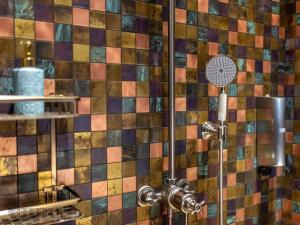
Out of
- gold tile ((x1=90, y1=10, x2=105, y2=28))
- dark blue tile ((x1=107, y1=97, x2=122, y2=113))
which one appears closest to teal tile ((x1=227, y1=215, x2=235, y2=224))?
dark blue tile ((x1=107, y1=97, x2=122, y2=113))

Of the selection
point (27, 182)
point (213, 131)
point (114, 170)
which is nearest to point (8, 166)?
point (27, 182)

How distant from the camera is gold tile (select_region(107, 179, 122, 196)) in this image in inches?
37.9

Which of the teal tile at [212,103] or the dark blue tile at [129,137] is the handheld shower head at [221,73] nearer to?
the teal tile at [212,103]

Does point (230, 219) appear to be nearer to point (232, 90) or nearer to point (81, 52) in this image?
point (232, 90)

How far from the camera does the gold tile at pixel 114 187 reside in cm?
96


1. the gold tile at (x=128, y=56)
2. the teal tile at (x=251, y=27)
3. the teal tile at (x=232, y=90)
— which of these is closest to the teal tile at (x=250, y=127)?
the teal tile at (x=232, y=90)

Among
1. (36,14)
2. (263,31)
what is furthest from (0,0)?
(263,31)

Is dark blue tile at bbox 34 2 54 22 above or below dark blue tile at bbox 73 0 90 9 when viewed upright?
below

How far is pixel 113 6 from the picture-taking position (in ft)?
3.11

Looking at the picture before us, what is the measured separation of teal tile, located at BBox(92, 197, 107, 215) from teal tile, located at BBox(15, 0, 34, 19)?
1.73 ft

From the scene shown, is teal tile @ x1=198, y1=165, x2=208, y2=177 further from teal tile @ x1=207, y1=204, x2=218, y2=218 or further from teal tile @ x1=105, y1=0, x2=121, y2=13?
teal tile @ x1=105, y1=0, x2=121, y2=13

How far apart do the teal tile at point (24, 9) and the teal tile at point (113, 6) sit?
215 millimetres

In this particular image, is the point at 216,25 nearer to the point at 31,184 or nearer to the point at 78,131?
the point at 78,131

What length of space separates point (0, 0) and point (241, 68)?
86 centimetres
